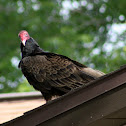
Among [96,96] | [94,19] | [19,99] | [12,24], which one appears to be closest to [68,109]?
[96,96]

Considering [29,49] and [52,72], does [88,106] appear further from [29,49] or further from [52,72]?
[29,49]

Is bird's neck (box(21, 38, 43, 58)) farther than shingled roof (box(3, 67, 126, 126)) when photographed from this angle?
Yes

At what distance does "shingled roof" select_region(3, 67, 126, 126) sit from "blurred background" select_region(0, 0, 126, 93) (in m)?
7.46

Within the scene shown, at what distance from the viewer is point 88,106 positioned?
242 centimetres

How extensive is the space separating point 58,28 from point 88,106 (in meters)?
9.62

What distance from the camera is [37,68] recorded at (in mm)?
3842

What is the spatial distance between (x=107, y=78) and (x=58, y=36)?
9.06 meters

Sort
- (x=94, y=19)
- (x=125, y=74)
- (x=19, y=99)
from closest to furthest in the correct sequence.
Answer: (x=125, y=74) → (x=19, y=99) → (x=94, y=19)

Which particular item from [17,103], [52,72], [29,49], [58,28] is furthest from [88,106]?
[58,28]

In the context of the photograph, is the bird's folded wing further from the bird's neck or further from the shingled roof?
the shingled roof

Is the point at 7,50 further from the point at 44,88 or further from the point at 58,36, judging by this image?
the point at 44,88

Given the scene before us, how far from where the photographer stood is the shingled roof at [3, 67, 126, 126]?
2350mm

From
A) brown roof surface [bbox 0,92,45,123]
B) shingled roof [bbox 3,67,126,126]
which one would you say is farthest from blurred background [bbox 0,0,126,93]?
shingled roof [bbox 3,67,126,126]

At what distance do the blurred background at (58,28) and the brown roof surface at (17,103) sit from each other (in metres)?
5.01
